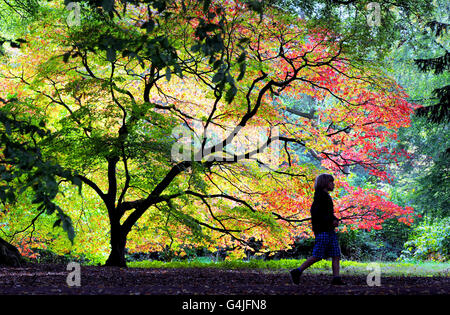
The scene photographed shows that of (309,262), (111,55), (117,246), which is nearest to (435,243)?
(117,246)

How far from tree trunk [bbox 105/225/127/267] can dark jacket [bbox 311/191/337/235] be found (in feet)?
15.9

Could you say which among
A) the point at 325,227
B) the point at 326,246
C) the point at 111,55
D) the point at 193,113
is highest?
the point at 193,113

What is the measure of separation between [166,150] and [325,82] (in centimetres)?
366

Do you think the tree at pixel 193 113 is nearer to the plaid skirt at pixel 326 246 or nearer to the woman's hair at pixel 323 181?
the woman's hair at pixel 323 181

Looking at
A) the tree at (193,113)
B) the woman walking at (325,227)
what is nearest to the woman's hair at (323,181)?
the woman walking at (325,227)

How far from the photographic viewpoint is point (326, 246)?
15.4ft

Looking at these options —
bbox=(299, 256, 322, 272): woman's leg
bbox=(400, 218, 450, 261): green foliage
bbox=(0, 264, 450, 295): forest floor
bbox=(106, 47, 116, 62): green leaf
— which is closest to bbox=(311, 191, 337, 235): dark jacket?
bbox=(299, 256, 322, 272): woman's leg

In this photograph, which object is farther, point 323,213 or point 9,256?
point 9,256

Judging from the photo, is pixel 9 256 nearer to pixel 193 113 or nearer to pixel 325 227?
pixel 193 113

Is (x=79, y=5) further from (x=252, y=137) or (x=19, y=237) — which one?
(x=19, y=237)

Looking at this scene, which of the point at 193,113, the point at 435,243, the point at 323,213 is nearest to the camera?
the point at 323,213

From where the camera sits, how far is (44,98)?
28.5ft

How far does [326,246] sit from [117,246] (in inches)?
Result: 199
